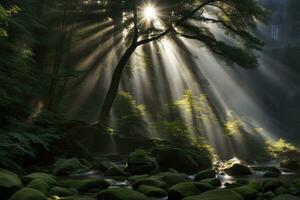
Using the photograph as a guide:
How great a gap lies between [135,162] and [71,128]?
4926 mm

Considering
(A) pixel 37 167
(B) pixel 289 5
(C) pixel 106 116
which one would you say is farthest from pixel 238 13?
(B) pixel 289 5

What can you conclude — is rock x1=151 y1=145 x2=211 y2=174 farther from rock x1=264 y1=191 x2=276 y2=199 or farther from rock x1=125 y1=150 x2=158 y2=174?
rock x1=264 y1=191 x2=276 y2=199

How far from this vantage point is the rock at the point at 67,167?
1362 cm

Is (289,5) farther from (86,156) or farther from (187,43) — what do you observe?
(86,156)

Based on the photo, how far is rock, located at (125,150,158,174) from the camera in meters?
14.7

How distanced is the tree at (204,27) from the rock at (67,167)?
23.4 feet

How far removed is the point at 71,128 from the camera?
738 inches

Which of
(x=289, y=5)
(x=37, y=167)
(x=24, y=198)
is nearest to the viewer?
(x=24, y=198)

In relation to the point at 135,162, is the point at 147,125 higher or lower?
higher

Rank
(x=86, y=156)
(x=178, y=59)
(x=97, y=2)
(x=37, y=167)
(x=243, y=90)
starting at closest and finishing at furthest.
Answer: (x=37, y=167) < (x=86, y=156) < (x=97, y=2) < (x=178, y=59) < (x=243, y=90)

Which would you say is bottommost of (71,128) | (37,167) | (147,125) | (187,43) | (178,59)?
(37,167)

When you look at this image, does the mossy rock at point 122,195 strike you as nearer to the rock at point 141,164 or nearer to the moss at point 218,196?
the moss at point 218,196

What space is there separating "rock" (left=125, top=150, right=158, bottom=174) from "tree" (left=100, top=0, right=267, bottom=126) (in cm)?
687

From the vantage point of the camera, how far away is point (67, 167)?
550 inches
